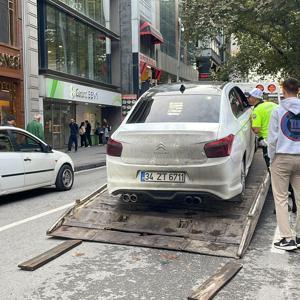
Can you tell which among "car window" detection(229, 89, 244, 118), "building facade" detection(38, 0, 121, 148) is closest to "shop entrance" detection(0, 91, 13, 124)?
"building facade" detection(38, 0, 121, 148)

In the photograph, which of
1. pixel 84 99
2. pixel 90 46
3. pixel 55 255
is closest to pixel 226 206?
pixel 55 255

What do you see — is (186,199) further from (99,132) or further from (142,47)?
(142,47)

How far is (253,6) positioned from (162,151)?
13.8 metres

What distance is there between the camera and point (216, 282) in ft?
14.6

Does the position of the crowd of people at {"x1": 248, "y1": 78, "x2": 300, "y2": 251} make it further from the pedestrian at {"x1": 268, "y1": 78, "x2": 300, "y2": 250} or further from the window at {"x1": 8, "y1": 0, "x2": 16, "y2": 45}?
the window at {"x1": 8, "y1": 0, "x2": 16, "y2": 45}

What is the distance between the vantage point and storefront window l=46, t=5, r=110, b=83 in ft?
81.0

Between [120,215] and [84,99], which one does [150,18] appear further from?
[120,215]

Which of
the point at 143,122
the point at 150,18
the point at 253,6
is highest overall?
the point at 150,18

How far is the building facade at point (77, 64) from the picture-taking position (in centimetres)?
2394

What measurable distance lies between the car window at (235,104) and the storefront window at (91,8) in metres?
19.9

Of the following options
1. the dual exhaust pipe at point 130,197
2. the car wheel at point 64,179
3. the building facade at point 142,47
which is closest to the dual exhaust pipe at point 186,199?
the dual exhaust pipe at point 130,197

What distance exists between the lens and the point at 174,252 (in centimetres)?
549

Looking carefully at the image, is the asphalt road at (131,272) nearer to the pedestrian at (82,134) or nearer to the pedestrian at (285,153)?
the pedestrian at (285,153)

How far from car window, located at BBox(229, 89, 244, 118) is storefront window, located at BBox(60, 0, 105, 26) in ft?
65.3
